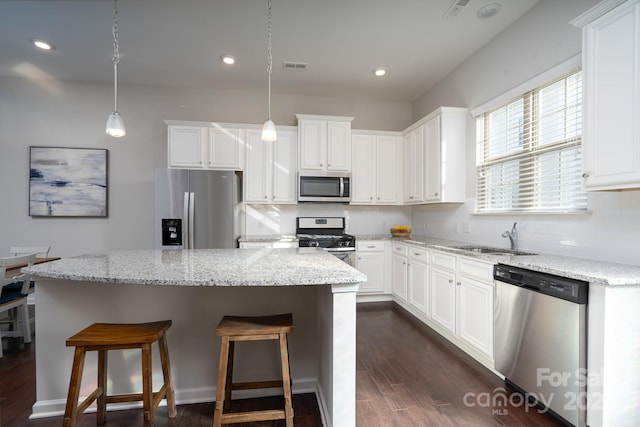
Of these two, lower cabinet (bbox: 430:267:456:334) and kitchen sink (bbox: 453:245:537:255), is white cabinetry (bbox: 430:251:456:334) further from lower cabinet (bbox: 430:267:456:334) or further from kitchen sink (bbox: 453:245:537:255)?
kitchen sink (bbox: 453:245:537:255)

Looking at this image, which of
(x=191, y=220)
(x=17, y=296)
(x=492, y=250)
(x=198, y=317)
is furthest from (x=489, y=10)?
(x=17, y=296)

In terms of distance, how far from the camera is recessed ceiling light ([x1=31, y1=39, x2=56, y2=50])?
303 centimetres

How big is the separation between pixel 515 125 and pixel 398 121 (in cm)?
215

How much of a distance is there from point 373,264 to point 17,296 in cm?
372

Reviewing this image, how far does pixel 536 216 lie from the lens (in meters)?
2.46

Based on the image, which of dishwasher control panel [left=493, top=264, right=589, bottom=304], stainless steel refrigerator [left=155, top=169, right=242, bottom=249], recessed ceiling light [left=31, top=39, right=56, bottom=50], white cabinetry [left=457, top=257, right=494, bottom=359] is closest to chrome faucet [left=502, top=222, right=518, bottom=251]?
white cabinetry [left=457, top=257, right=494, bottom=359]

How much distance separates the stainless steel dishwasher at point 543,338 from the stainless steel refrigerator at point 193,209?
112 inches

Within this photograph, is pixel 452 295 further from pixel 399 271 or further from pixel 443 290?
pixel 399 271

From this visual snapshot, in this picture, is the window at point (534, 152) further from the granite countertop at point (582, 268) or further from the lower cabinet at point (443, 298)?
the lower cabinet at point (443, 298)

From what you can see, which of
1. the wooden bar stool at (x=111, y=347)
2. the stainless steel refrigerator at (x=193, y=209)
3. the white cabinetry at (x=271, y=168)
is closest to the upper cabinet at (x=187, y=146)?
the stainless steel refrigerator at (x=193, y=209)

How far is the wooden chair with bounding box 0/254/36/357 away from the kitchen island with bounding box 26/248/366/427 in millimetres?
1175

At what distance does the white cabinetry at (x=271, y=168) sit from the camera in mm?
3953

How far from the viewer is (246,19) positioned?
267 cm

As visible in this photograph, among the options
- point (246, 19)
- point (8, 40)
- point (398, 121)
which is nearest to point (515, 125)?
point (398, 121)
